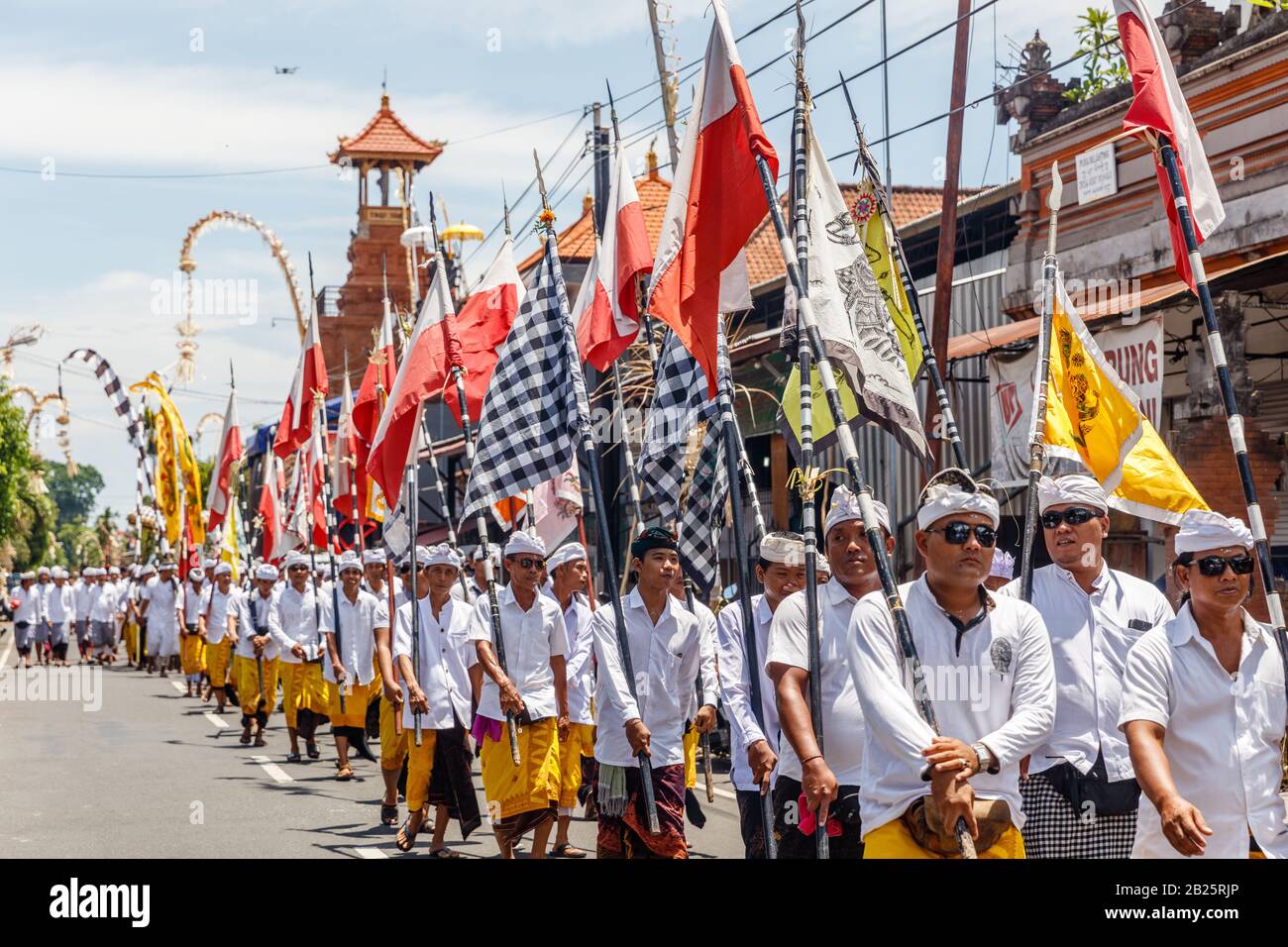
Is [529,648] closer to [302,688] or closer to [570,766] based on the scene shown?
[570,766]

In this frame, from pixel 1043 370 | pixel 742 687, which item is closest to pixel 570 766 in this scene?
pixel 742 687

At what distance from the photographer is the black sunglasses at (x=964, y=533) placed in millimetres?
5246

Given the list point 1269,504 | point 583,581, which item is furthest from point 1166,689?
point 1269,504

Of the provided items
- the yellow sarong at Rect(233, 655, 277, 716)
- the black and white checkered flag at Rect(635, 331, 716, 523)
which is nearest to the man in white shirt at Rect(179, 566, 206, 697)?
the yellow sarong at Rect(233, 655, 277, 716)

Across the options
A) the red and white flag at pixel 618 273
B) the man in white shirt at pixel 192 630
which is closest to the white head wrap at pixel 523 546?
the red and white flag at pixel 618 273

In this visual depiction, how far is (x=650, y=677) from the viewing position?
862 cm

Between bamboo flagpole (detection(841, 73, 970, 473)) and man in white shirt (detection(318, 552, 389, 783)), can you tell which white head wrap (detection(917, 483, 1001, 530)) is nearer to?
bamboo flagpole (detection(841, 73, 970, 473))

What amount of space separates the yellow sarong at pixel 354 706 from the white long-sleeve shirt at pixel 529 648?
4.84 meters

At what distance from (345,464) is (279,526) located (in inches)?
147

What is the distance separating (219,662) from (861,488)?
17.2 meters

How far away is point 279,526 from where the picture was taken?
22.1 m

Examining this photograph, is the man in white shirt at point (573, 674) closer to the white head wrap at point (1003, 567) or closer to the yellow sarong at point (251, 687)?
the white head wrap at point (1003, 567)

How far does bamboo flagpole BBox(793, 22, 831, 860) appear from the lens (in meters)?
6.10

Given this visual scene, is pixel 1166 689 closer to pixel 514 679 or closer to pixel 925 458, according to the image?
pixel 925 458
